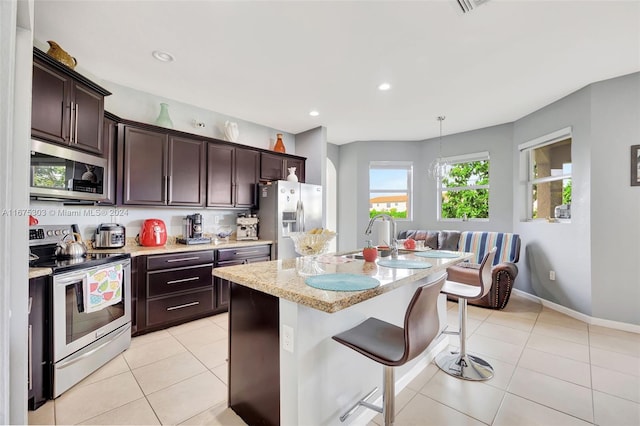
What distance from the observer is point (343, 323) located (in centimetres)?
150

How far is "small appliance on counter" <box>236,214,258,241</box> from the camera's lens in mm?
3818

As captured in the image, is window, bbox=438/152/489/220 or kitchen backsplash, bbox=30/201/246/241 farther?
window, bbox=438/152/489/220

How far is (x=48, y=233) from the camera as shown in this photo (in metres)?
2.29

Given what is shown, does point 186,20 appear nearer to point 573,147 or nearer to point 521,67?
point 521,67

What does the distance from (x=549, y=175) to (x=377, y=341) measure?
4.15m

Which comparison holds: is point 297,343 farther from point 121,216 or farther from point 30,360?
point 121,216

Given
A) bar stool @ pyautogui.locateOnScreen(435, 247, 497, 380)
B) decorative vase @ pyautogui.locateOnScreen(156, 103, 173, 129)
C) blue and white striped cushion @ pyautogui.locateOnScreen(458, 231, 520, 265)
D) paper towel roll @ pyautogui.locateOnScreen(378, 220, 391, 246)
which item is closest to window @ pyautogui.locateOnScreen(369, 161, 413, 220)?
blue and white striped cushion @ pyautogui.locateOnScreen(458, 231, 520, 265)

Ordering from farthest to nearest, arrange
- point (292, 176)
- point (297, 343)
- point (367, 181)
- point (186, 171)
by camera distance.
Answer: point (367, 181) → point (292, 176) → point (186, 171) → point (297, 343)

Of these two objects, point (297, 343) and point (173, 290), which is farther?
point (173, 290)

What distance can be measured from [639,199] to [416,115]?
2.61 m

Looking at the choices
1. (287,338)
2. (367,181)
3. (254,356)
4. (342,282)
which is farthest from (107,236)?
(367,181)

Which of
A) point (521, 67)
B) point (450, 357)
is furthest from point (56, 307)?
point (521, 67)

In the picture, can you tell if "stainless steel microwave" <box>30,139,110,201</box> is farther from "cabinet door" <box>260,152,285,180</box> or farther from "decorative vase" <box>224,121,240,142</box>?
"cabinet door" <box>260,152,285,180</box>

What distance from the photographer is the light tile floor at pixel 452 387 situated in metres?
1.64
